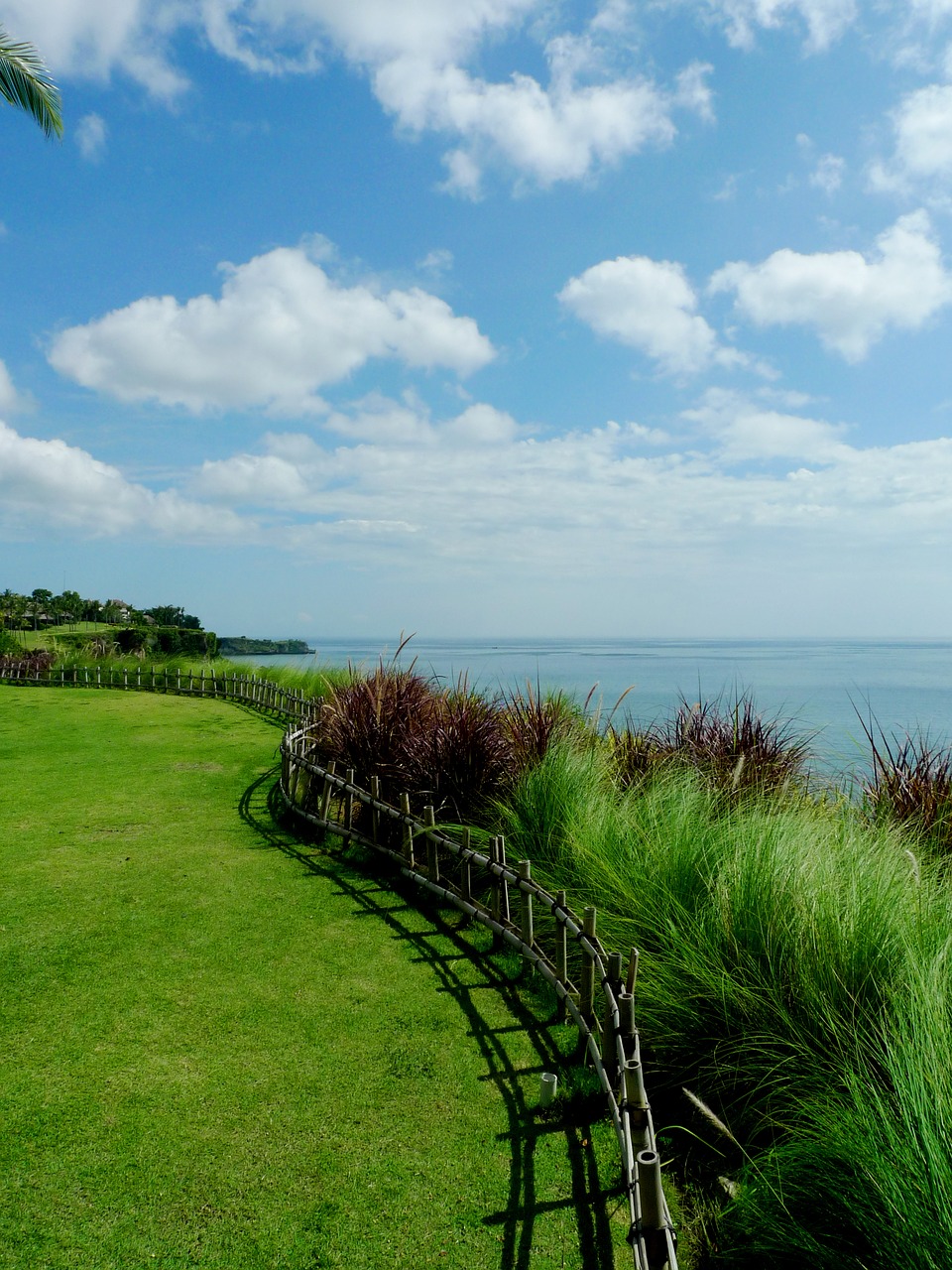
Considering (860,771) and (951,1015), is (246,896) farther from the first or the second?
(860,771)

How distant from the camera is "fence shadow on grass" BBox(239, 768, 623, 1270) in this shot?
2.82 m

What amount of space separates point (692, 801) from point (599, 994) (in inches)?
67.7

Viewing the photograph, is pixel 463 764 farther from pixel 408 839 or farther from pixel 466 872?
pixel 466 872

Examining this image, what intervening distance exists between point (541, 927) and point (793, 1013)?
6.58 ft

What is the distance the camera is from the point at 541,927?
5059 millimetres

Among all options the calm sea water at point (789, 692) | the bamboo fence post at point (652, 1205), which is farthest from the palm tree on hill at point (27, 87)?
the bamboo fence post at point (652, 1205)

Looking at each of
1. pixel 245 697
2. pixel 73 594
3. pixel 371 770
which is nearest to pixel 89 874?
pixel 371 770

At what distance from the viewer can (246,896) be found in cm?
604

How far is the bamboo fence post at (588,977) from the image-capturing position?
12.4 ft

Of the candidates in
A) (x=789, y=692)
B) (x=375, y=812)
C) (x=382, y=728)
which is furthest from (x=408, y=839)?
(x=789, y=692)

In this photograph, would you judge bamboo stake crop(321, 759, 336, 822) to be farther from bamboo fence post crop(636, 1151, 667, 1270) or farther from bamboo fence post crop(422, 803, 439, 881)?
bamboo fence post crop(636, 1151, 667, 1270)

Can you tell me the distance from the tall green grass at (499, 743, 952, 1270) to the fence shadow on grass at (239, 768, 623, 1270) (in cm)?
44

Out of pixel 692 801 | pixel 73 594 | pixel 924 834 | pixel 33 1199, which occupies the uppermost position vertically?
pixel 73 594

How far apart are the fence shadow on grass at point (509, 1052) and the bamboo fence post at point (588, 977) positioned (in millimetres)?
252
